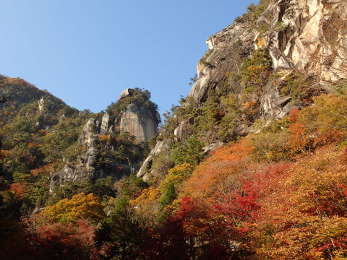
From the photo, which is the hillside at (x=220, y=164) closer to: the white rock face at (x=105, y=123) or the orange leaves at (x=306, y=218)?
the orange leaves at (x=306, y=218)

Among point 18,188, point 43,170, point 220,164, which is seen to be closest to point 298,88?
point 220,164

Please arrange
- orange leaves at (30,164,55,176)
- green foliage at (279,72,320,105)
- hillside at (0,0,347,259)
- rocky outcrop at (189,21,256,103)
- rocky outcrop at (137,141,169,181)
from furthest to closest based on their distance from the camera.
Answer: orange leaves at (30,164,55,176)
rocky outcrop at (189,21,256,103)
rocky outcrop at (137,141,169,181)
green foliage at (279,72,320,105)
hillside at (0,0,347,259)

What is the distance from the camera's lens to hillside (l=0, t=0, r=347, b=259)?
1778cm

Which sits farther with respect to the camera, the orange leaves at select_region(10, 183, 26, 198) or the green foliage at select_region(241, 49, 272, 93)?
the orange leaves at select_region(10, 183, 26, 198)

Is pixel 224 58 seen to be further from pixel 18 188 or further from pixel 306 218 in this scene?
pixel 306 218

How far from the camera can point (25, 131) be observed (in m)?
98.1

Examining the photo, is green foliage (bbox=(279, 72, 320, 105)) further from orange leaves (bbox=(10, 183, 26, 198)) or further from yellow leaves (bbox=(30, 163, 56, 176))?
yellow leaves (bbox=(30, 163, 56, 176))

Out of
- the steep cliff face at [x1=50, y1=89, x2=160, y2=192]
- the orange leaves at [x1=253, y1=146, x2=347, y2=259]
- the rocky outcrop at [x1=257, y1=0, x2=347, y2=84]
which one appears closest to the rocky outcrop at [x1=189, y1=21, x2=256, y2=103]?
the rocky outcrop at [x1=257, y1=0, x2=347, y2=84]

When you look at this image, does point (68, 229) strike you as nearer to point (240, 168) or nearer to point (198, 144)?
point (240, 168)

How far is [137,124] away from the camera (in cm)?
9125

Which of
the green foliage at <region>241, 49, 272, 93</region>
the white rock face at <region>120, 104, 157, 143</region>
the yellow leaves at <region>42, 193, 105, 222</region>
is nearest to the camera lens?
the yellow leaves at <region>42, 193, 105, 222</region>

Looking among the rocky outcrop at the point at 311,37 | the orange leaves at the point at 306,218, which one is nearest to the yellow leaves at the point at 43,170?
the rocky outcrop at the point at 311,37

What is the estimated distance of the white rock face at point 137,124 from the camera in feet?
295

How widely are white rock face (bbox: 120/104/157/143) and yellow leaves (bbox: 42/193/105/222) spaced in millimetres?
44244
